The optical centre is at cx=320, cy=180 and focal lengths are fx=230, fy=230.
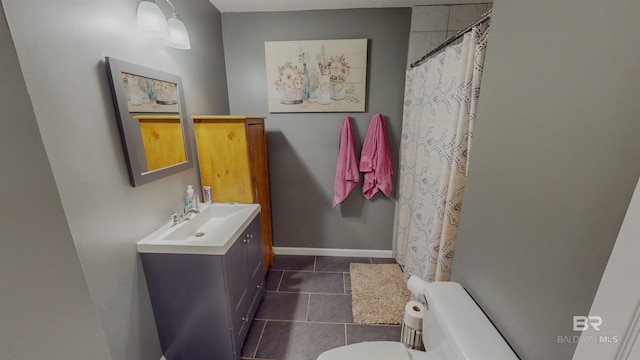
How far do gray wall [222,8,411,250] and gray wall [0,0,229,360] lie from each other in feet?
2.94

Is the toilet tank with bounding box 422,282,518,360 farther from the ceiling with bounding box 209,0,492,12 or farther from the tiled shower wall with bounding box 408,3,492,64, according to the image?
the ceiling with bounding box 209,0,492,12

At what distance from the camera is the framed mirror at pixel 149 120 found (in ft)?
3.78

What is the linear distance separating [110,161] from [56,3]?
63 centimetres

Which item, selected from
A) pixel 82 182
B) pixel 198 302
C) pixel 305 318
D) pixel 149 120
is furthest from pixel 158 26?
pixel 305 318

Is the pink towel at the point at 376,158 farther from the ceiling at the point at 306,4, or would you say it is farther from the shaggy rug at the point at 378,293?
the ceiling at the point at 306,4

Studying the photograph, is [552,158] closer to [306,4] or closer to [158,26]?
[158,26]

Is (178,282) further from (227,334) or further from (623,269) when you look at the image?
(623,269)

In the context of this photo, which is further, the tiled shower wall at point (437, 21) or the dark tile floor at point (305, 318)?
the tiled shower wall at point (437, 21)

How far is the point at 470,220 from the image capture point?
97 cm

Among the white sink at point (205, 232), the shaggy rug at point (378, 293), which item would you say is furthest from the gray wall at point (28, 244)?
the shaggy rug at point (378, 293)

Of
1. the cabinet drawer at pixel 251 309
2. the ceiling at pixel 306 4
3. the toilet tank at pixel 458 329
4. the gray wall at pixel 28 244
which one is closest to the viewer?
the gray wall at pixel 28 244

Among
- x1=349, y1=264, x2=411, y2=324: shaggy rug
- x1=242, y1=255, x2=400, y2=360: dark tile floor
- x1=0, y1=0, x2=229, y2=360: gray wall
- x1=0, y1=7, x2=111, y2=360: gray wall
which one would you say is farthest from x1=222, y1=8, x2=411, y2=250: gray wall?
x1=0, y1=7, x2=111, y2=360: gray wall

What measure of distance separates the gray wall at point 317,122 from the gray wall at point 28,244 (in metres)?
2.03

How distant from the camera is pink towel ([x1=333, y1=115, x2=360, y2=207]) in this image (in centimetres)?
232
